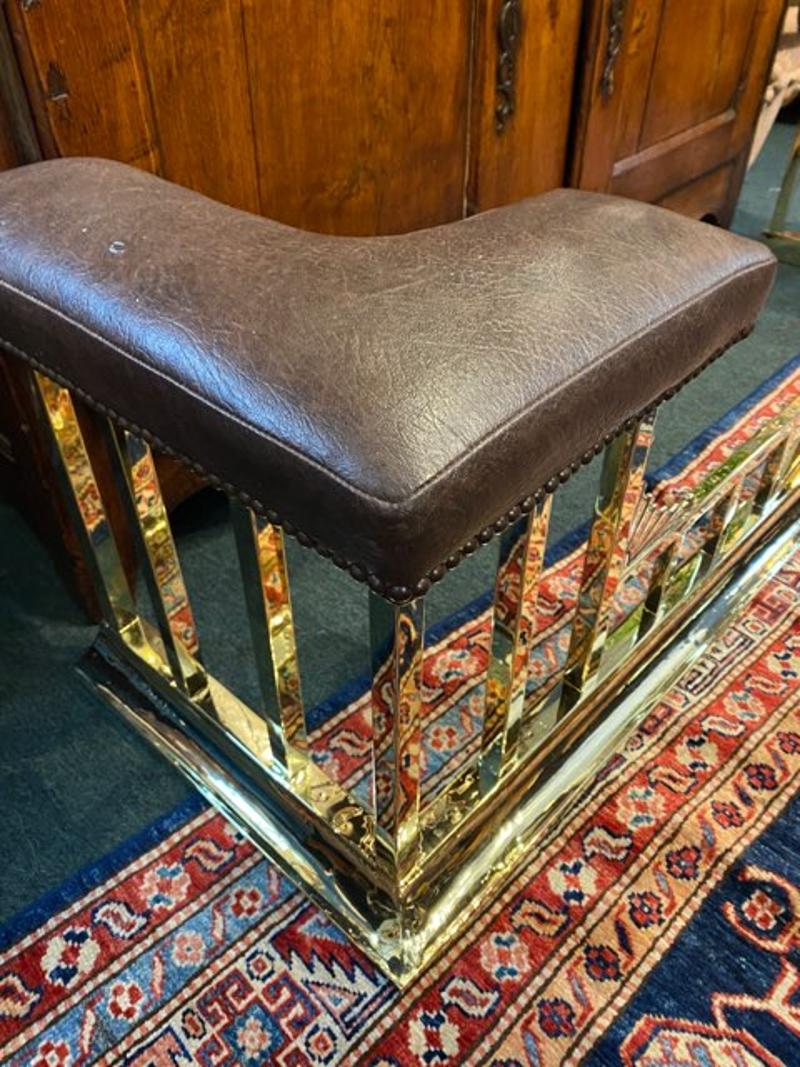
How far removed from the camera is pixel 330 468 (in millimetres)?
426

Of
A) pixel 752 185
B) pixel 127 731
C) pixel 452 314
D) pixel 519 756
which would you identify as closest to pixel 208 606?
pixel 127 731

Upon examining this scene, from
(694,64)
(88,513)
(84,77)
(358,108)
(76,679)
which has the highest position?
(84,77)

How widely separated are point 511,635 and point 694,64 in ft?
4.35

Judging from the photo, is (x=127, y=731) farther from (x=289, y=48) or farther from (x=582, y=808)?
(x=289, y=48)

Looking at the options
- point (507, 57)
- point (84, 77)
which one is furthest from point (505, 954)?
point (507, 57)

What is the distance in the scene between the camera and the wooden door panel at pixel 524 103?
1.15 meters

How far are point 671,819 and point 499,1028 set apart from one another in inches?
10.5

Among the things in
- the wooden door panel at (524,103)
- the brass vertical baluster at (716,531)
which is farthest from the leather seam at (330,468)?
the wooden door panel at (524,103)

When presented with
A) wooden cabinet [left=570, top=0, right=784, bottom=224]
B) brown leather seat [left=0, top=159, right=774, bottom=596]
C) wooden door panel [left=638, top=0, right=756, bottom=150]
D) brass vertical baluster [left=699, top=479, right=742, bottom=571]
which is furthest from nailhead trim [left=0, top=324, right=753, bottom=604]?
wooden door panel [left=638, top=0, right=756, bottom=150]

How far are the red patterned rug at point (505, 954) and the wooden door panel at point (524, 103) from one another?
2.66 ft

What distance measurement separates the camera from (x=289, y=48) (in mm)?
928

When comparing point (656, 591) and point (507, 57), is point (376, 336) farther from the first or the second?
point (507, 57)

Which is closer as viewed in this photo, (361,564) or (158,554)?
(361,564)

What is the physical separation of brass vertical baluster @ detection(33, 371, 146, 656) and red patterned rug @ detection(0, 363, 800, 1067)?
22 cm
